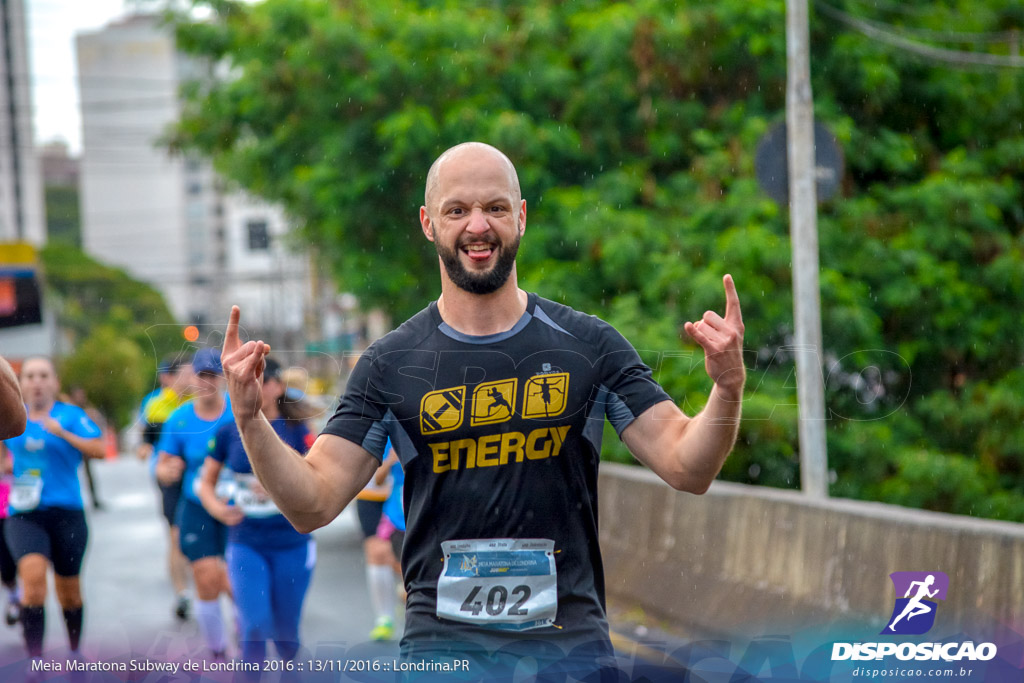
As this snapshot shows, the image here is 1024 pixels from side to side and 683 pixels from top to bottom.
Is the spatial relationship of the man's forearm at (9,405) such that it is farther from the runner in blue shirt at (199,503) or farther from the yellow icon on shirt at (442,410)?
the runner in blue shirt at (199,503)

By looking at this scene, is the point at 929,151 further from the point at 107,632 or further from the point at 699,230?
the point at 107,632

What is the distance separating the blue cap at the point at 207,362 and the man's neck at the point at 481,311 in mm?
2561

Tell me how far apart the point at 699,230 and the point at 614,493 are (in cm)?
320

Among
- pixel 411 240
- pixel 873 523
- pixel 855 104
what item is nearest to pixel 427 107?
pixel 411 240

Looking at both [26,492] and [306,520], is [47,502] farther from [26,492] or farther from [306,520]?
[306,520]

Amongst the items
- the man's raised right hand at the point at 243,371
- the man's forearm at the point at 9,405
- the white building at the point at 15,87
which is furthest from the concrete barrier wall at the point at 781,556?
the white building at the point at 15,87

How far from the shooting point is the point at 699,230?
11617mm

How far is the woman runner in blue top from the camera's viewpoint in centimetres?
607

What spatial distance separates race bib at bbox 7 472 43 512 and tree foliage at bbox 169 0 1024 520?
4.93m

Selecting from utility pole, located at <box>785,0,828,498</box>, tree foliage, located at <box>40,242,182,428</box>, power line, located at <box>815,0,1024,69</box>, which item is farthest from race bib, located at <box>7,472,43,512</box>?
tree foliage, located at <box>40,242,182,428</box>

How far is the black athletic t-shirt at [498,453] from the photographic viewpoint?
2924mm

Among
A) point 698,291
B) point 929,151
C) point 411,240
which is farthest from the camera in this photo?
point 411,240

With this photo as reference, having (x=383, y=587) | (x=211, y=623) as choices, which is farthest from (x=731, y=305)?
(x=383, y=587)

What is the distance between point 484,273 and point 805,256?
236 inches
